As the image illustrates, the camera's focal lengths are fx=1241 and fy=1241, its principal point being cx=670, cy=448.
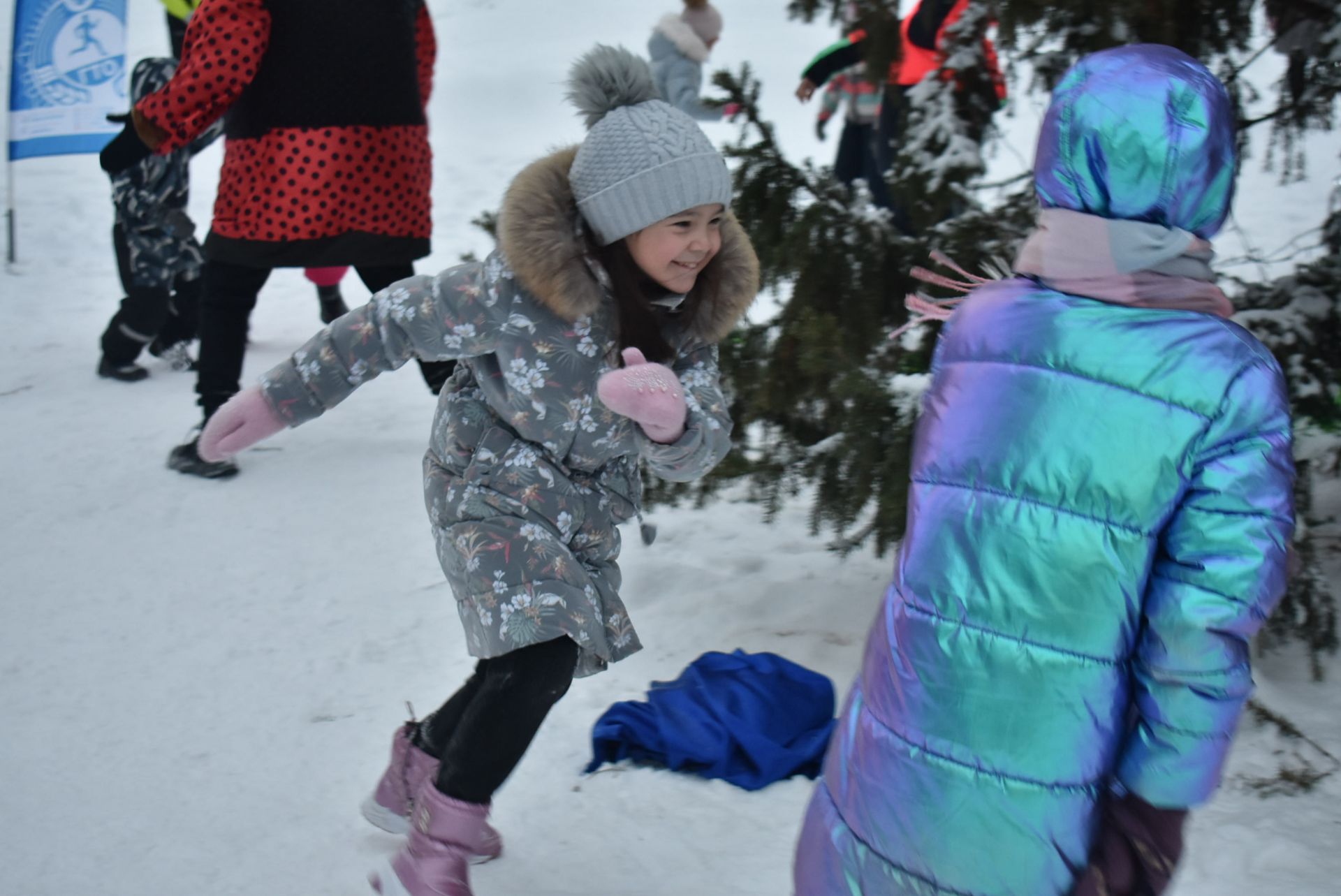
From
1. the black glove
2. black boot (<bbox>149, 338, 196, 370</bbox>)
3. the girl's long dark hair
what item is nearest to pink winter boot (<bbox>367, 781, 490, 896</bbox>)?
the girl's long dark hair

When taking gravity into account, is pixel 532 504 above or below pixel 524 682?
above

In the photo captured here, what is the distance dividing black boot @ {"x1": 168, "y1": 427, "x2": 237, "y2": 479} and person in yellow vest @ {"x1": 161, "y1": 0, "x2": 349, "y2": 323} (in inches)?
38.5

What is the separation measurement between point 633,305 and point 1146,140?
1.15m

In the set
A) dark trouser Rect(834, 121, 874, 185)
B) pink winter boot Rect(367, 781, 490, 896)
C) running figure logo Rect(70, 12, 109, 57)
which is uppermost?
running figure logo Rect(70, 12, 109, 57)

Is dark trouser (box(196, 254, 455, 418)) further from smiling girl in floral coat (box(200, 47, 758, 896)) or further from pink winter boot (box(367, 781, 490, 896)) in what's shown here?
pink winter boot (box(367, 781, 490, 896))

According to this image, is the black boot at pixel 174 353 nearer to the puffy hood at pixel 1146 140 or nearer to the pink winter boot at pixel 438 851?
the pink winter boot at pixel 438 851

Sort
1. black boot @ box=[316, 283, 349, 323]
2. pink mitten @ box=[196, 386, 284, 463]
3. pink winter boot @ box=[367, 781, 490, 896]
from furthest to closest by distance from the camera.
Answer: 1. black boot @ box=[316, 283, 349, 323]
2. pink mitten @ box=[196, 386, 284, 463]
3. pink winter boot @ box=[367, 781, 490, 896]

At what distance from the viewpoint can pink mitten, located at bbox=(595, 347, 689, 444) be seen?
2.12 meters

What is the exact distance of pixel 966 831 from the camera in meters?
1.60

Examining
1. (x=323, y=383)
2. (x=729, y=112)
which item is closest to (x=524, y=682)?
(x=323, y=383)

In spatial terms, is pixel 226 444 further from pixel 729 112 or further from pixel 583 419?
pixel 729 112

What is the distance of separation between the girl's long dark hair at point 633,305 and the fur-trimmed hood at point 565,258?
0.04 m

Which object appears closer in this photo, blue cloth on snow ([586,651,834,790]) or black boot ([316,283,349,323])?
blue cloth on snow ([586,651,834,790])

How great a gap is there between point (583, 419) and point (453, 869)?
0.90m
